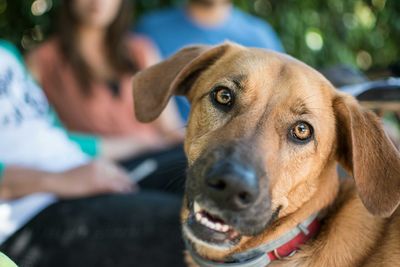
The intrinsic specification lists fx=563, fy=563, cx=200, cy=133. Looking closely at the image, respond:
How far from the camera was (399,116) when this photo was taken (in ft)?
10.5

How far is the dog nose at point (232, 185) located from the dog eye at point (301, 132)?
14.0 inches

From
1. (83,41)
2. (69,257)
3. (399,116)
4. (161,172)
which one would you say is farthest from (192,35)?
(69,257)

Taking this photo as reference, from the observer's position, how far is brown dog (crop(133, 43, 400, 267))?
7.05ft

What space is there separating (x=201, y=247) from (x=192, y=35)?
312cm

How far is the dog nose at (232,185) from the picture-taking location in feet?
6.31

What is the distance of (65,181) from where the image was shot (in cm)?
313

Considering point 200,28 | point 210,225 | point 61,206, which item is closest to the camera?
point 210,225

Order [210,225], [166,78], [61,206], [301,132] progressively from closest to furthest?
[210,225] → [301,132] → [166,78] → [61,206]

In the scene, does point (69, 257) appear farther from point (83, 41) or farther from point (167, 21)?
point (167, 21)

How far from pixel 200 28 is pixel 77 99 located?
1.52 metres

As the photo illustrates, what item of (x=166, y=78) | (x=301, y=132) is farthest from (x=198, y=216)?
(x=166, y=78)

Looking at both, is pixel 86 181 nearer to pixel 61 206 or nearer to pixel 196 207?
pixel 61 206

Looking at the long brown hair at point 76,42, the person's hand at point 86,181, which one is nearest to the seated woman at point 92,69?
the long brown hair at point 76,42

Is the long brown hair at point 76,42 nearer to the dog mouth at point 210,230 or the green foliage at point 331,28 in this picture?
the green foliage at point 331,28
